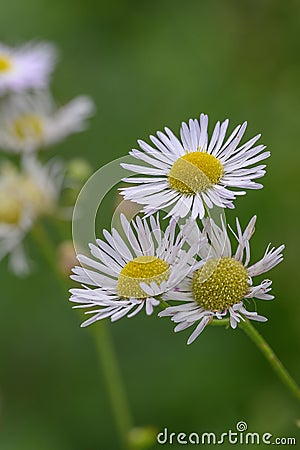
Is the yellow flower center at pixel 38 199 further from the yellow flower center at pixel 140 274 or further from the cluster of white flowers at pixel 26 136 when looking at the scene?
the yellow flower center at pixel 140 274

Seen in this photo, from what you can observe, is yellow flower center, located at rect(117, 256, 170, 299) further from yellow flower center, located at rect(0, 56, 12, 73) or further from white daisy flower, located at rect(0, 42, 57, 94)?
yellow flower center, located at rect(0, 56, 12, 73)

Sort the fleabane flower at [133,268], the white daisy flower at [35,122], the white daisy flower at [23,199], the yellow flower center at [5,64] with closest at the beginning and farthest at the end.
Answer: the fleabane flower at [133,268] → the white daisy flower at [23,199] → the white daisy flower at [35,122] → the yellow flower center at [5,64]

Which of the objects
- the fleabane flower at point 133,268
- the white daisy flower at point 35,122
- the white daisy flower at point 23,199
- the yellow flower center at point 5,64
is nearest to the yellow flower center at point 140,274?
the fleabane flower at point 133,268

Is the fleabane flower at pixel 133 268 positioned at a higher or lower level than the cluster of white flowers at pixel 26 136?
lower

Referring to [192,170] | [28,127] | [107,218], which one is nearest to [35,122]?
[28,127]

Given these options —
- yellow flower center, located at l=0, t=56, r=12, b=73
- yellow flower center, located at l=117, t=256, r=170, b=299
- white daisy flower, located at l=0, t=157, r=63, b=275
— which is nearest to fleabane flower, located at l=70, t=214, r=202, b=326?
yellow flower center, located at l=117, t=256, r=170, b=299

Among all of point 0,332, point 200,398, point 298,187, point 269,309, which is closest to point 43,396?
point 0,332

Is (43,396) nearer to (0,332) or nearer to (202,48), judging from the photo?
(0,332)
